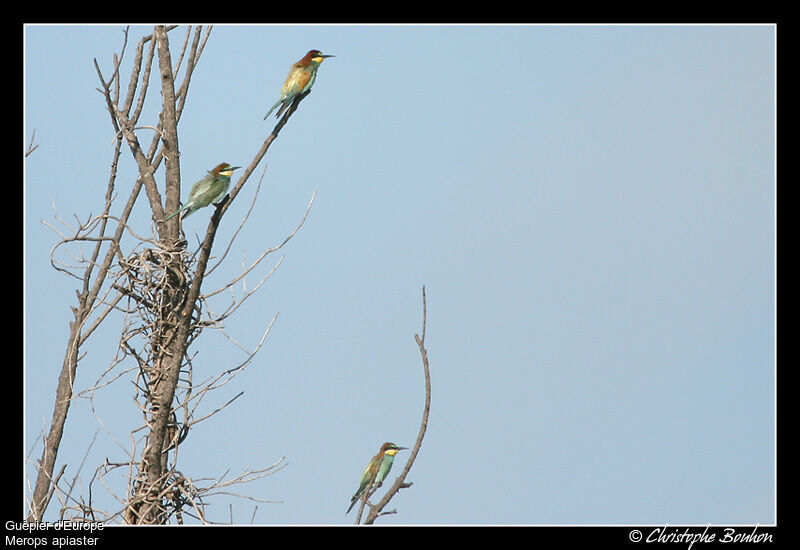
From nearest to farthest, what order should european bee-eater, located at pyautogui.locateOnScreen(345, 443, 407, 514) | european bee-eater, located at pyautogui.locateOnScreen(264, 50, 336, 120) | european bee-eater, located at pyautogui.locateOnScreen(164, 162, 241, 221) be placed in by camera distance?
european bee-eater, located at pyautogui.locateOnScreen(164, 162, 241, 221), european bee-eater, located at pyautogui.locateOnScreen(264, 50, 336, 120), european bee-eater, located at pyautogui.locateOnScreen(345, 443, 407, 514)

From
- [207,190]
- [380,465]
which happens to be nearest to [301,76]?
[207,190]

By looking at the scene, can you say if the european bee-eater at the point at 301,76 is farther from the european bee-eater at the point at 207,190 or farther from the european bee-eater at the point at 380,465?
the european bee-eater at the point at 380,465

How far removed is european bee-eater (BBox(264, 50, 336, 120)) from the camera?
5930 millimetres

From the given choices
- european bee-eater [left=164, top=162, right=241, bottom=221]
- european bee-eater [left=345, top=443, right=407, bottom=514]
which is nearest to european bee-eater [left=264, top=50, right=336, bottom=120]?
european bee-eater [left=164, top=162, right=241, bottom=221]

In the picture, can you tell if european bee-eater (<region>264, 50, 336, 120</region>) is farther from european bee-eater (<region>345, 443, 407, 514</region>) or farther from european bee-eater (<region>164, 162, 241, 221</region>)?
european bee-eater (<region>345, 443, 407, 514</region>)

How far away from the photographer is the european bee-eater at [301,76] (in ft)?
19.5

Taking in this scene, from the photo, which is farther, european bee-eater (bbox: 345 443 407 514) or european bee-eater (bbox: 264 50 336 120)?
european bee-eater (bbox: 345 443 407 514)

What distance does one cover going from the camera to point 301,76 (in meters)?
6.11

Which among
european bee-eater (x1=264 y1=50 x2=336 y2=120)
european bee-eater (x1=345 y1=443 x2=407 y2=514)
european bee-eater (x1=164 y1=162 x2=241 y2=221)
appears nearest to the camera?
european bee-eater (x1=164 y1=162 x2=241 y2=221)

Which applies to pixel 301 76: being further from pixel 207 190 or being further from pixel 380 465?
pixel 380 465

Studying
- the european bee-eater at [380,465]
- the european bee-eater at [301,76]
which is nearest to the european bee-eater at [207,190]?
the european bee-eater at [301,76]

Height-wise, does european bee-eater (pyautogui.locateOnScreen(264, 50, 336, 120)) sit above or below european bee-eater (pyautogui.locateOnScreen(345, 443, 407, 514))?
above
